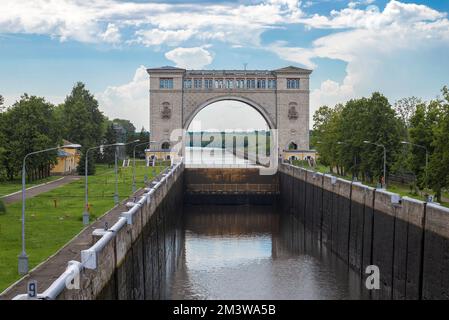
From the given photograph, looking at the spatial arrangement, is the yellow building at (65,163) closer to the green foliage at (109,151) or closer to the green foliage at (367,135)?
the green foliage at (109,151)

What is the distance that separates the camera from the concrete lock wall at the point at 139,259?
15.7 m

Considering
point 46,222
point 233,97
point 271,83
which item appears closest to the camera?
point 46,222

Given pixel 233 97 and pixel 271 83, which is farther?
pixel 271 83

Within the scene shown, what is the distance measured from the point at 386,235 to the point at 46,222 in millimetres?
15843

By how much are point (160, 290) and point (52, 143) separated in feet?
121

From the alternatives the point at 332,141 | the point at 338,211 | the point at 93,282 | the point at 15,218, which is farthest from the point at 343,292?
the point at 332,141

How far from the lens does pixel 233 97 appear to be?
83.4 meters

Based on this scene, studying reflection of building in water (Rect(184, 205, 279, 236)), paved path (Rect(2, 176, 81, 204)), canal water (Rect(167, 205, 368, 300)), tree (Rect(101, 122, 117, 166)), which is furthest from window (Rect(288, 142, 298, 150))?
canal water (Rect(167, 205, 368, 300))

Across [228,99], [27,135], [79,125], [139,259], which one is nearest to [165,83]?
[228,99]

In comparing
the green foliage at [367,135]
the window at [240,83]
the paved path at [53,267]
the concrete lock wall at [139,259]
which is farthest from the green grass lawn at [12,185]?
the window at [240,83]

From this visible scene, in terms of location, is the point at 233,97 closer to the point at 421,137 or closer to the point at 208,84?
the point at 208,84

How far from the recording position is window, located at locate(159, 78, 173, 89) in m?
83.7

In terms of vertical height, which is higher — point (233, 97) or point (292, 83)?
point (292, 83)
